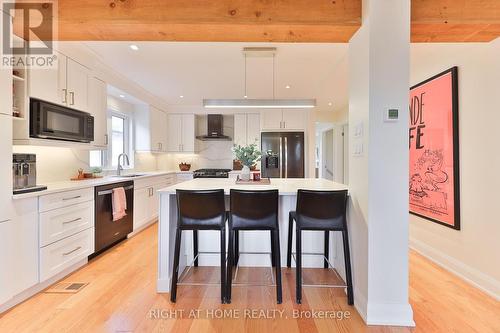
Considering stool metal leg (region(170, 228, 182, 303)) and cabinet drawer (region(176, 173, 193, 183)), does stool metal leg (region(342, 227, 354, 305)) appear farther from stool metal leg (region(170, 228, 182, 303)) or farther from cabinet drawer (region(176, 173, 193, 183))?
cabinet drawer (region(176, 173, 193, 183))

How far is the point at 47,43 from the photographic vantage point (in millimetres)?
2514

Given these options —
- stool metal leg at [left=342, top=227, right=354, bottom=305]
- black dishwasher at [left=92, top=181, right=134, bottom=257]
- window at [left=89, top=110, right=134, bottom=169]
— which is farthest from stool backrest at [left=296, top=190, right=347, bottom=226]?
window at [left=89, top=110, right=134, bottom=169]

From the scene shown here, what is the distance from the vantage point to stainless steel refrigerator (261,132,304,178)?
5.46 metres

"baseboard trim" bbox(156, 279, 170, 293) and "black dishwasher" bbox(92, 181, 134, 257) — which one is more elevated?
"black dishwasher" bbox(92, 181, 134, 257)

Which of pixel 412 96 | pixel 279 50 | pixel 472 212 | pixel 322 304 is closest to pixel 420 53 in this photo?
pixel 412 96

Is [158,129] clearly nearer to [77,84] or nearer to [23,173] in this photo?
[77,84]

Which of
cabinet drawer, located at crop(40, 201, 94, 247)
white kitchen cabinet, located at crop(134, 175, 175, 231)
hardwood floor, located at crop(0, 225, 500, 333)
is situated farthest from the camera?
white kitchen cabinet, located at crop(134, 175, 175, 231)

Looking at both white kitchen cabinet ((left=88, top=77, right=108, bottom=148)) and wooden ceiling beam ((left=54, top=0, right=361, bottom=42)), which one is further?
white kitchen cabinet ((left=88, top=77, right=108, bottom=148))

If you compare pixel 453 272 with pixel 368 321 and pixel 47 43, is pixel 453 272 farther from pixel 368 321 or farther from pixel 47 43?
pixel 47 43

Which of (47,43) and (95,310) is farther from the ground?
(47,43)

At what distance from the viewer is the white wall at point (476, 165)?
7.27ft

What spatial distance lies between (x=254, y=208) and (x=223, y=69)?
2.35m

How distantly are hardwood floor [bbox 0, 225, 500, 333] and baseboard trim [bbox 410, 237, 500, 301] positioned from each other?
70 millimetres

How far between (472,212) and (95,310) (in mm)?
3534
